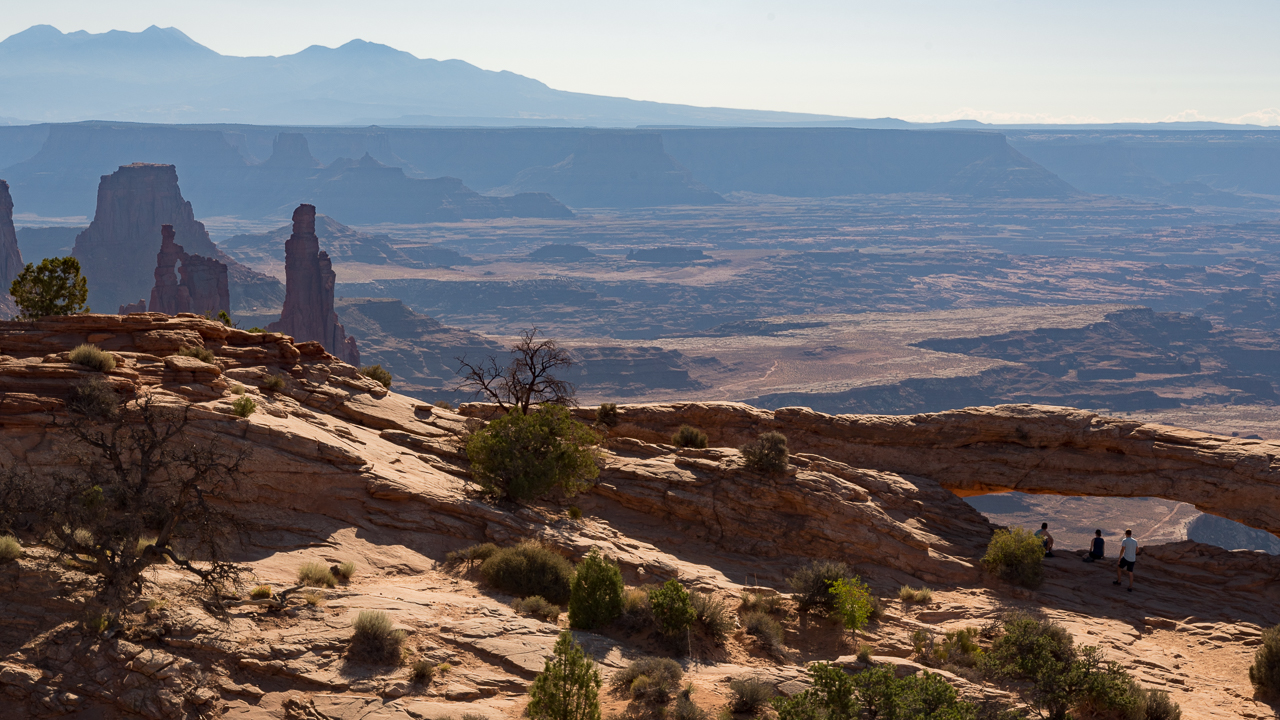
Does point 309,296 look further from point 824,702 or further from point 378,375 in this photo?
point 824,702

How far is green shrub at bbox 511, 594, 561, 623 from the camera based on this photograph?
18.3 metres

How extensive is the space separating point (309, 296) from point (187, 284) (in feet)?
53.4

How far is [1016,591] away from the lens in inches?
1022

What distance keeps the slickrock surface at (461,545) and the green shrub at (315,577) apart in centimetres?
35

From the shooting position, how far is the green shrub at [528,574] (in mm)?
19609

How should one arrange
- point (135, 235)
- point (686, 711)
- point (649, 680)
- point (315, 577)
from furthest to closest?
1. point (135, 235)
2. point (315, 577)
3. point (649, 680)
4. point (686, 711)

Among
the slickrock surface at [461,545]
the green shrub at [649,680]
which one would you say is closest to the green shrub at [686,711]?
the green shrub at [649,680]

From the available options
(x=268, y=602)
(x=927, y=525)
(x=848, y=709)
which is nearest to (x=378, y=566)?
(x=268, y=602)

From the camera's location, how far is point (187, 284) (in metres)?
115

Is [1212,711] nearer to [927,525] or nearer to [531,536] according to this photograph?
[927,525]

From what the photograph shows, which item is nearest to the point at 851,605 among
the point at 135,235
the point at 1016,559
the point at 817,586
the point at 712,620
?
the point at 817,586

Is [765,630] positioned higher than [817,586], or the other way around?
[817,586]

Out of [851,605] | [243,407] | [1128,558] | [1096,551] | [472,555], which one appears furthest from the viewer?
[1096,551]

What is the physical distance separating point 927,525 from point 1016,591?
3.99 m
